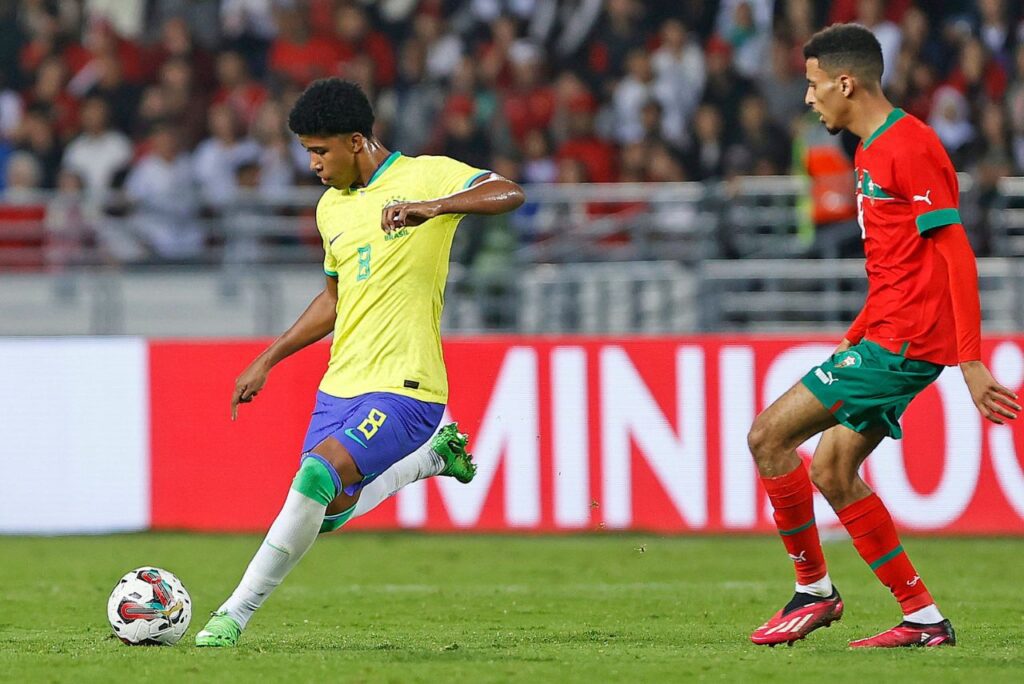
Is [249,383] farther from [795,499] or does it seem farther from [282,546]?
[795,499]

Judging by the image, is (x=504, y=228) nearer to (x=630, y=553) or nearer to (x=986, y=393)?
(x=630, y=553)

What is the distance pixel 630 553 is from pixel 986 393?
16.9 feet

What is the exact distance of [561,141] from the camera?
49.9ft

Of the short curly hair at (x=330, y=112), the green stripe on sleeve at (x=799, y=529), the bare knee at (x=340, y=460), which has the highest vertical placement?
the short curly hair at (x=330, y=112)

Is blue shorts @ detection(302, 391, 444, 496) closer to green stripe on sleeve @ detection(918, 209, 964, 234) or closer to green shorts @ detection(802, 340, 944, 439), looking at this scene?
green shorts @ detection(802, 340, 944, 439)

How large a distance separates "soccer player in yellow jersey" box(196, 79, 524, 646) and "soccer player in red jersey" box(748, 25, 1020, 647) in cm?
131

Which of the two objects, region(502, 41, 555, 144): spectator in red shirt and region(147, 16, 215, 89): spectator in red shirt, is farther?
region(147, 16, 215, 89): spectator in red shirt

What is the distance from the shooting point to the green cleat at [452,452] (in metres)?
7.05

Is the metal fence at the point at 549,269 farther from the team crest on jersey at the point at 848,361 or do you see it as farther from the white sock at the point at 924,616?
the team crest on jersey at the point at 848,361

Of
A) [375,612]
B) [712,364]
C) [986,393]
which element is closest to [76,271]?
[712,364]

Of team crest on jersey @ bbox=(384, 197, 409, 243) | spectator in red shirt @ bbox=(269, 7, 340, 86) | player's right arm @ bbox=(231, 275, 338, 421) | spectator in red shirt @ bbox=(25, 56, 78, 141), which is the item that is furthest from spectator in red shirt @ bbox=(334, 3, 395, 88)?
team crest on jersey @ bbox=(384, 197, 409, 243)

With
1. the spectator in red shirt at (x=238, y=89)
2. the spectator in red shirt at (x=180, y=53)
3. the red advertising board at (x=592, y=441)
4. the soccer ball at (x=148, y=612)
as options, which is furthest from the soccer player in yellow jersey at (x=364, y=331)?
the spectator in red shirt at (x=180, y=53)

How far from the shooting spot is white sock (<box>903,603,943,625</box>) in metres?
6.64

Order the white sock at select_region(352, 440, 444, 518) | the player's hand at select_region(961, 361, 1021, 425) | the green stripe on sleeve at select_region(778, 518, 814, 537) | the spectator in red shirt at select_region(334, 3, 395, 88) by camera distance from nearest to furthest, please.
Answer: the player's hand at select_region(961, 361, 1021, 425)
the green stripe on sleeve at select_region(778, 518, 814, 537)
the white sock at select_region(352, 440, 444, 518)
the spectator in red shirt at select_region(334, 3, 395, 88)
